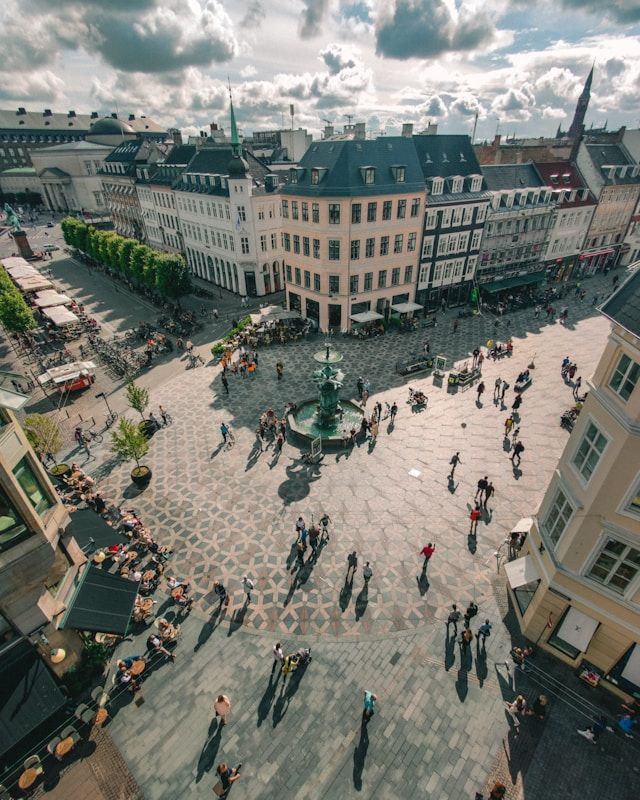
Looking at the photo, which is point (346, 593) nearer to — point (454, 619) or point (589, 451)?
point (454, 619)

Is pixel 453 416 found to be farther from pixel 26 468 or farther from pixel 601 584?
pixel 26 468

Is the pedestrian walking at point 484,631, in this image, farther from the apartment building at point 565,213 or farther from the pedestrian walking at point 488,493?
the apartment building at point 565,213

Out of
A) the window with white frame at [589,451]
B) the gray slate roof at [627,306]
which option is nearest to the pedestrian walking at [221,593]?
the window with white frame at [589,451]

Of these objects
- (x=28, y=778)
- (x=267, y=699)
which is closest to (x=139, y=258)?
(x=28, y=778)

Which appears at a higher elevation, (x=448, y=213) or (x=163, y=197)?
(x=448, y=213)

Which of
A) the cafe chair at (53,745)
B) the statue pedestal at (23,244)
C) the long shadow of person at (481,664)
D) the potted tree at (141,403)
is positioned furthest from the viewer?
the statue pedestal at (23,244)

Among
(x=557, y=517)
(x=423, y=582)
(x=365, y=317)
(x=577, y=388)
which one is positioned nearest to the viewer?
Answer: (x=557, y=517)

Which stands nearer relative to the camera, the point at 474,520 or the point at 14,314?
the point at 474,520
